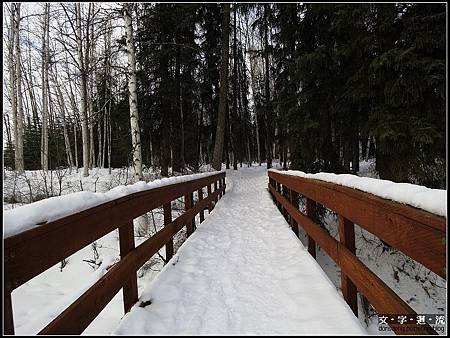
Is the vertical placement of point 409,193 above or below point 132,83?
below

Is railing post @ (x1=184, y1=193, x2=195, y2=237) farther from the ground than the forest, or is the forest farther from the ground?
the forest

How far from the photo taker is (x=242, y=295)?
266 centimetres

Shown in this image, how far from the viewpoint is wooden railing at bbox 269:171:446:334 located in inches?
50.9

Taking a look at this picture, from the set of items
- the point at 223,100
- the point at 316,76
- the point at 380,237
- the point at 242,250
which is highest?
the point at 223,100

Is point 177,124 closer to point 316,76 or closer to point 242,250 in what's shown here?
point 316,76

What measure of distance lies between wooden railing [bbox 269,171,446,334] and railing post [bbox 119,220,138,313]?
5.79ft

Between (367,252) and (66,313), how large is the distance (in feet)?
27.1

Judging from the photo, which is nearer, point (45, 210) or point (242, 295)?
point (45, 210)

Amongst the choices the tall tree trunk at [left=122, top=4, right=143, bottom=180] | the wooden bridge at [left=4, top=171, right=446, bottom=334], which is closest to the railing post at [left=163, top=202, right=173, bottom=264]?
the wooden bridge at [left=4, top=171, right=446, bottom=334]

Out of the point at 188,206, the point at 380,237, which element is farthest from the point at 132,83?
the point at 380,237

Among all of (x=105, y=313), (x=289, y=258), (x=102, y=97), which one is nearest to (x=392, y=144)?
(x=289, y=258)

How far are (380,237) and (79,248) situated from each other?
1834mm

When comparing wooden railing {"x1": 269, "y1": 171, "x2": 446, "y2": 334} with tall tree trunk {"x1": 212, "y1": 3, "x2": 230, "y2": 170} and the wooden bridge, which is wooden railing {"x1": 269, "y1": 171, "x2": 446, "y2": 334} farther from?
tall tree trunk {"x1": 212, "y1": 3, "x2": 230, "y2": 170}

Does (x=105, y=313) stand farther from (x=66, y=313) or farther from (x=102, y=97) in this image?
(x=102, y=97)
